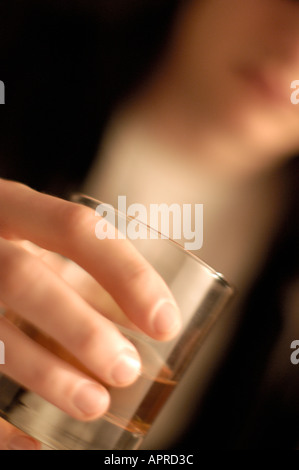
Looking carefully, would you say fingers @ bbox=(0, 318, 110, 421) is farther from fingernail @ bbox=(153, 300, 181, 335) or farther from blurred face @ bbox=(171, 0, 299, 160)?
blurred face @ bbox=(171, 0, 299, 160)

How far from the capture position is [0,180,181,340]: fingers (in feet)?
0.78

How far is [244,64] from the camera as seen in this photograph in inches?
24.0

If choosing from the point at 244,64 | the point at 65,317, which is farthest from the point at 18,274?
the point at 244,64

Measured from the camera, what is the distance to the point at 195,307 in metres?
0.26

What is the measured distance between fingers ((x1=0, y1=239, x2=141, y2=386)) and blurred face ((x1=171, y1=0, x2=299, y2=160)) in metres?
0.45

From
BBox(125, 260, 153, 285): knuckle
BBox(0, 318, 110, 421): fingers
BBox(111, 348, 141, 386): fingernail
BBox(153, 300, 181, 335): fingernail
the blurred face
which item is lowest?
BBox(0, 318, 110, 421): fingers

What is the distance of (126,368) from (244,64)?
0.50 metres

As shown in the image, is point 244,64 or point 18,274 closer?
point 18,274

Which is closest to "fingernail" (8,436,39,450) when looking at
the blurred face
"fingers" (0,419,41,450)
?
"fingers" (0,419,41,450)

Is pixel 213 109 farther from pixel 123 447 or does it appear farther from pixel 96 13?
pixel 123 447

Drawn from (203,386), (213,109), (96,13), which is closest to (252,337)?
(203,386)

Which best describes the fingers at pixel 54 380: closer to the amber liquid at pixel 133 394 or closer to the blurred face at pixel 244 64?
the amber liquid at pixel 133 394

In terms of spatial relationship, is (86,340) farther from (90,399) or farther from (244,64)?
(244,64)
